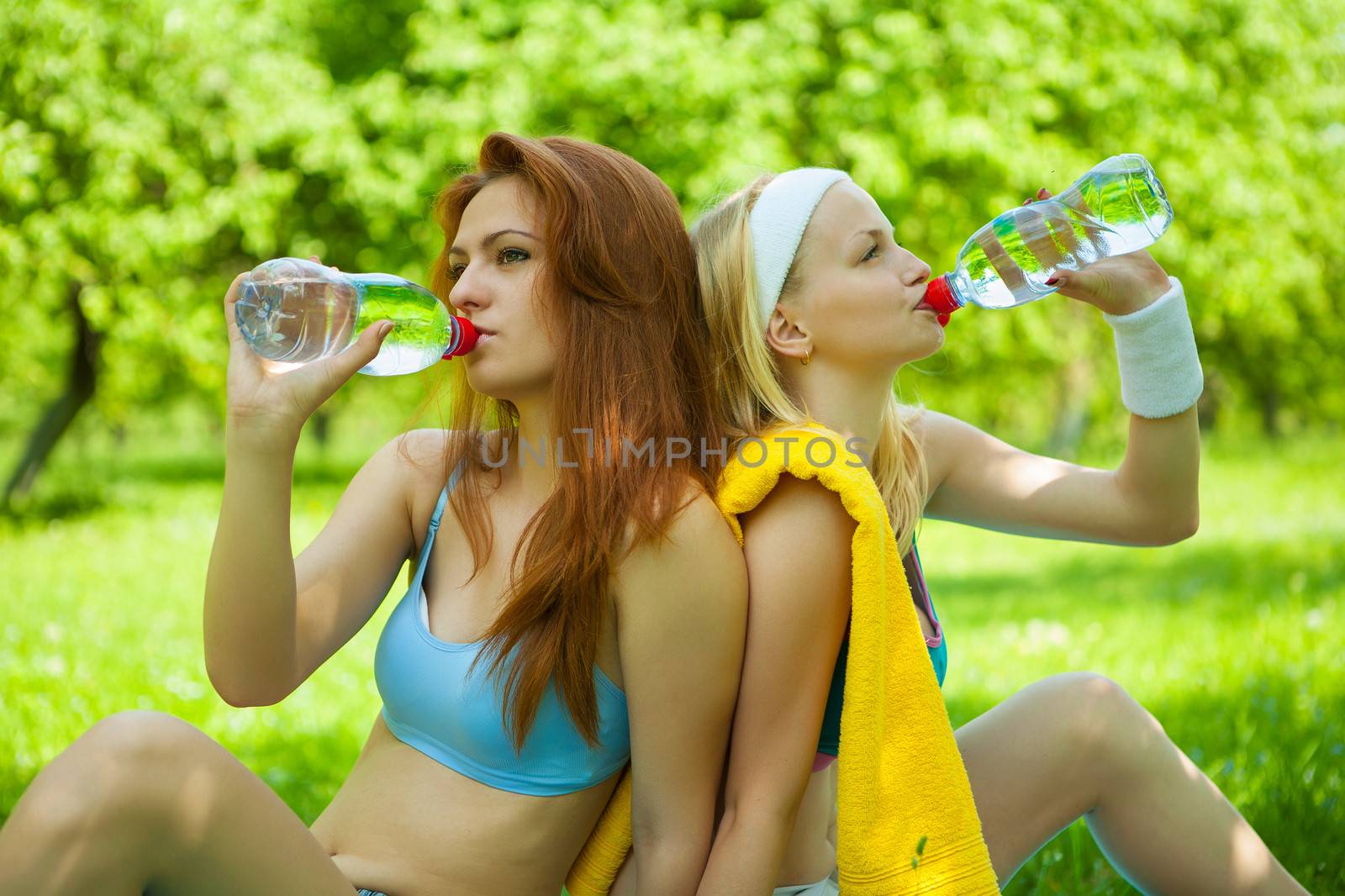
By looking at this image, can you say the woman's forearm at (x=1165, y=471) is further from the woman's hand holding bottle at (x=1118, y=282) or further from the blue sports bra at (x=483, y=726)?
the blue sports bra at (x=483, y=726)

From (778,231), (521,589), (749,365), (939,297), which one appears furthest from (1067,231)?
(521,589)

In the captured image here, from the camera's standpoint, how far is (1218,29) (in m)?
14.6

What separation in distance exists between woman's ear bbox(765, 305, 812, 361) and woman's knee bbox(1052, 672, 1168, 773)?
895mm

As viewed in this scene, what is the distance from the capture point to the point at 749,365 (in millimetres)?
2379

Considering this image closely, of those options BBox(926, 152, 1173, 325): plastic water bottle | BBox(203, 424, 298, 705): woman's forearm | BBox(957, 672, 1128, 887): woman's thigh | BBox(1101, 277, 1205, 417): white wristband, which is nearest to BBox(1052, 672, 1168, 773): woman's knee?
BBox(957, 672, 1128, 887): woman's thigh

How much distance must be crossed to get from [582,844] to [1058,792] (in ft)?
3.20

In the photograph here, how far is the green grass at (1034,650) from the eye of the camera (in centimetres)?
367

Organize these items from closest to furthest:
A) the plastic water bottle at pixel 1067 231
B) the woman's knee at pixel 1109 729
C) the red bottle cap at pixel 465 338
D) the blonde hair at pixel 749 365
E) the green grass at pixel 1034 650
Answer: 1. the red bottle cap at pixel 465 338
2. the blonde hair at pixel 749 365
3. the woman's knee at pixel 1109 729
4. the plastic water bottle at pixel 1067 231
5. the green grass at pixel 1034 650

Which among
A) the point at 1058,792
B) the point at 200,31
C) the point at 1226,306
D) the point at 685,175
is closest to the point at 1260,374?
the point at 1226,306

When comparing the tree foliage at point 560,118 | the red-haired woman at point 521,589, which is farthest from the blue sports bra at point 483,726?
the tree foliage at point 560,118

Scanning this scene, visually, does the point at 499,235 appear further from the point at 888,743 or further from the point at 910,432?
the point at 888,743

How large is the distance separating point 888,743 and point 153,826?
3.74ft

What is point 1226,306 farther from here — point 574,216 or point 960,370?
point 574,216

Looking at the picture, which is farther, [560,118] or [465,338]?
[560,118]
